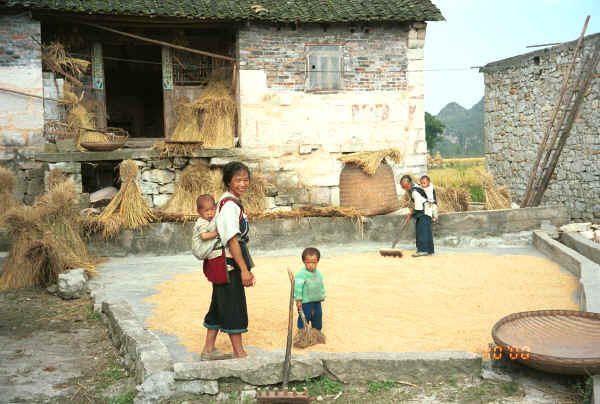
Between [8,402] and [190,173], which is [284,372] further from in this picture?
[190,173]

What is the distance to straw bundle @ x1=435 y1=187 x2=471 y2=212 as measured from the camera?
37.8 ft

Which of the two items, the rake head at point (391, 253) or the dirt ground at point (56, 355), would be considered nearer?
the dirt ground at point (56, 355)

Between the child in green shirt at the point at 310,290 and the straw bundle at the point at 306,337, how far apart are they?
103 mm

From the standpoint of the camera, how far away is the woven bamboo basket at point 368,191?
10.7 m

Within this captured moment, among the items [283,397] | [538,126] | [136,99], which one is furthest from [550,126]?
[136,99]

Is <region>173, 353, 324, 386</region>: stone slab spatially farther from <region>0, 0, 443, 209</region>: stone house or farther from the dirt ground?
<region>0, 0, 443, 209</region>: stone house

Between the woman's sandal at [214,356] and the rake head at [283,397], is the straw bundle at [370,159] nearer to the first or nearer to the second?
the woman's sandal at [214,356]

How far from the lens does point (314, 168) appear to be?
12312 millimetres

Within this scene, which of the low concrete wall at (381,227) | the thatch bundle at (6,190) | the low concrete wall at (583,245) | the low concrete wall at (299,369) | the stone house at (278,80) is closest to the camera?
the low concrete wall at (299,369)

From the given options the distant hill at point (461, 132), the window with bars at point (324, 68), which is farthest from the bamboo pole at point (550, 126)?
the distant hill at point (461, 132)

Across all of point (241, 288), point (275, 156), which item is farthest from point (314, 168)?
point (241, 288)

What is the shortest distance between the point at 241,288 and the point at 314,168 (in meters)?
8.10

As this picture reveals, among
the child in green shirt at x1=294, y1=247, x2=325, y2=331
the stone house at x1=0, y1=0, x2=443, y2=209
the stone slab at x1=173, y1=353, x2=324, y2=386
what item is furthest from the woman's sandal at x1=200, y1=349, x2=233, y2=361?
the stone house at x1=0, y1=0, x2=443, y2=209

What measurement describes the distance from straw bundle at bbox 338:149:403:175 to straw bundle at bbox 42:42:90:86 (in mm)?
5651
